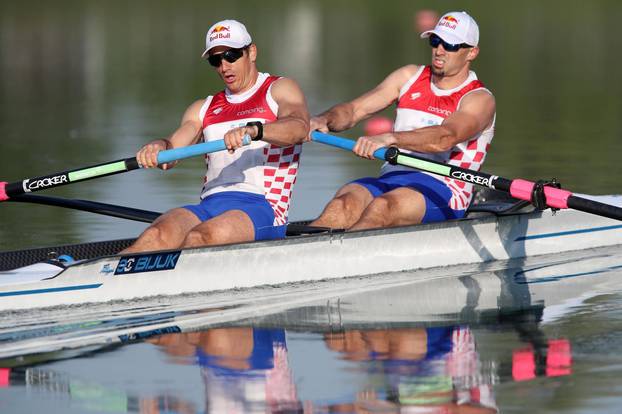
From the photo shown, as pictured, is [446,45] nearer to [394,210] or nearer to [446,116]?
[446,116]

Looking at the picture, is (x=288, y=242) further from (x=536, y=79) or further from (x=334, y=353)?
(x=536, y=79)

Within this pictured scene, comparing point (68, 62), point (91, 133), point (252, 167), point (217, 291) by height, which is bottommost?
point (217, 291)

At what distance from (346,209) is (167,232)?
5.47 ft

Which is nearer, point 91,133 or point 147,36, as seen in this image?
point 91,133

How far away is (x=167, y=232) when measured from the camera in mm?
10281

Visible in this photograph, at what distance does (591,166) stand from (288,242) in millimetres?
8195

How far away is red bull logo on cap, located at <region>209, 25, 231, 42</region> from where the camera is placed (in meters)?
10.5

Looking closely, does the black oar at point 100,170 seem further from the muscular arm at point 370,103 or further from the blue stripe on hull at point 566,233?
the blue stripe on hull at point 566,233

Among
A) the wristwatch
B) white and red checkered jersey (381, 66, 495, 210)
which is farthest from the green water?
the wristwatch

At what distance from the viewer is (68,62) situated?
36.7 m

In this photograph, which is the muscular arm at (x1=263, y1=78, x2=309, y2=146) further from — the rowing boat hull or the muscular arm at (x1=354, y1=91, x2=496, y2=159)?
the rowing boat hull

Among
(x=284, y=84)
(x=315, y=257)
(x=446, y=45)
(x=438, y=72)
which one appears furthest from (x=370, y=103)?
(x=315, y=257)

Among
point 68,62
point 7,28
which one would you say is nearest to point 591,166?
point 68,62

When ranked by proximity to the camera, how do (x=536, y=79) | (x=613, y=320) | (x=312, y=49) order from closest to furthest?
(x=613, y=320) < (x=536, y=79) < (x=312, y=49)
